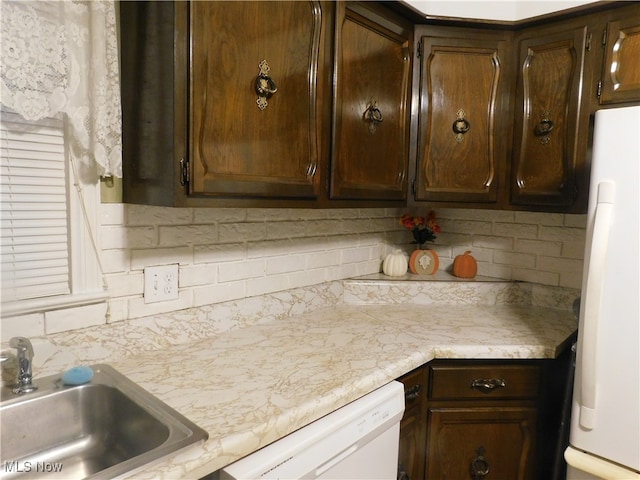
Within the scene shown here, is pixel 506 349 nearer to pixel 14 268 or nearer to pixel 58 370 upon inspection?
pixel 58 370

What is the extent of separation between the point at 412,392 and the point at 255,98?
110cm

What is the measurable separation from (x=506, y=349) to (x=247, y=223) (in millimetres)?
1071

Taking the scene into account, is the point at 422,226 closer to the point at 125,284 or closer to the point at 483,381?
the point at 483,381

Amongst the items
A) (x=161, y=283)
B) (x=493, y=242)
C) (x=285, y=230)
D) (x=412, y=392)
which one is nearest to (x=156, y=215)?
(x=161, y=283)

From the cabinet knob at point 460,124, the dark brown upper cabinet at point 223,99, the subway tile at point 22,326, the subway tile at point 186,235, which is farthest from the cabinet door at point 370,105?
the subway tile at point 22,326

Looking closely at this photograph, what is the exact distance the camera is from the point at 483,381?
1.62m

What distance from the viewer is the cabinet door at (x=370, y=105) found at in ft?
5.04

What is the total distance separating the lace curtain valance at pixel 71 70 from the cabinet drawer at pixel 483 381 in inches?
50.8

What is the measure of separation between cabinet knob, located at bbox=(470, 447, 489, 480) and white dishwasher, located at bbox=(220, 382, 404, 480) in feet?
1.58

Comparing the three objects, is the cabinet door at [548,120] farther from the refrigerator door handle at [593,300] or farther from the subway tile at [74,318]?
the subway tile at [74,318]

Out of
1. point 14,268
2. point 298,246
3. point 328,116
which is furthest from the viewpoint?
point 298,246

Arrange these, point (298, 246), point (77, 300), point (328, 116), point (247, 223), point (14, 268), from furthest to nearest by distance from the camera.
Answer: point (298, 246) → point (247, 223) → point (328, 116) → point (77, 300) → point (14, 268)

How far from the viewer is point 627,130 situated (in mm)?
1210

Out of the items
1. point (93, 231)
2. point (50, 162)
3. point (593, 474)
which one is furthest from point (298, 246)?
point (593, 474)
